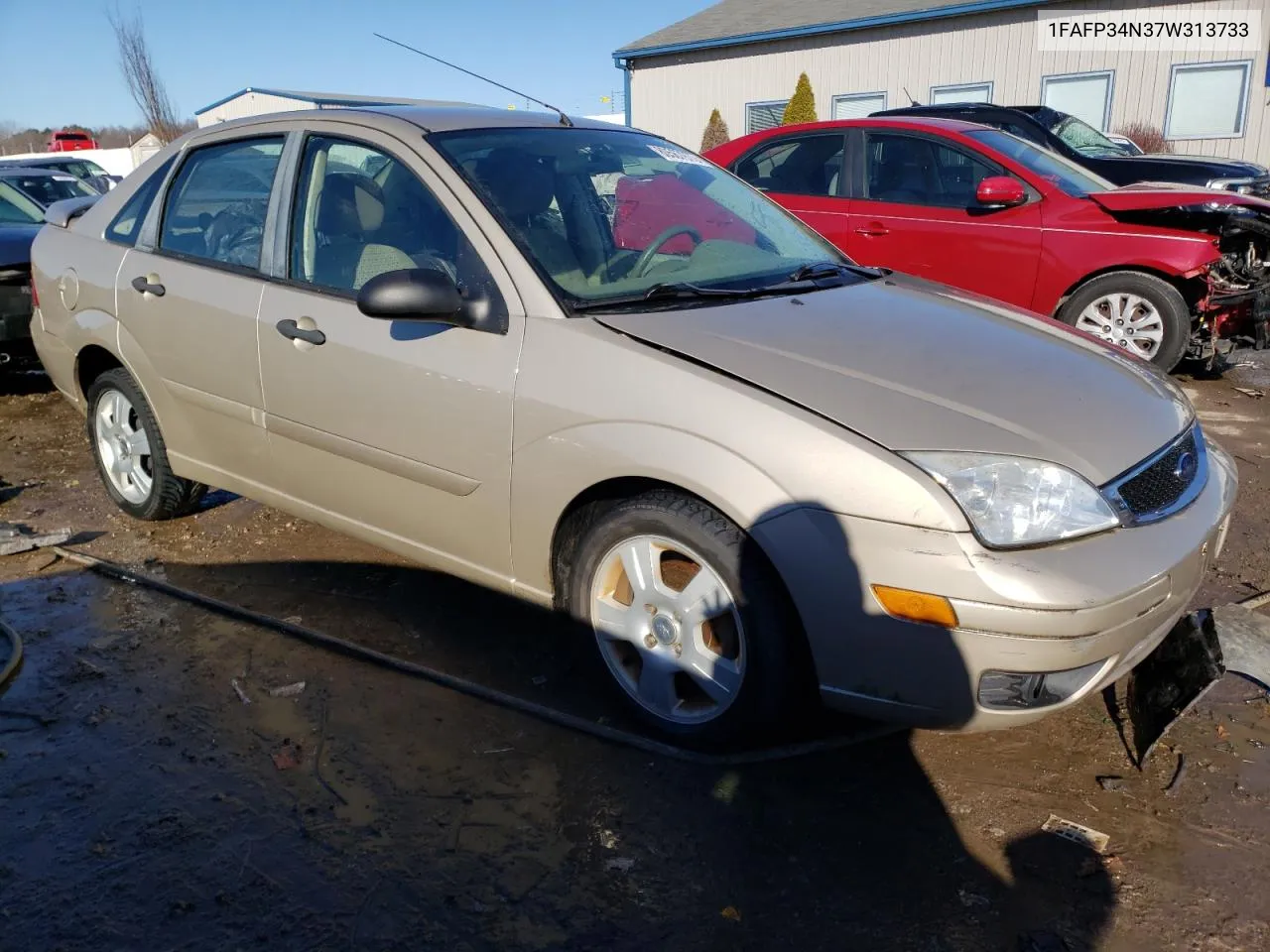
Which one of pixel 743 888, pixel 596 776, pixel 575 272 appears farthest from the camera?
pixel 575 272

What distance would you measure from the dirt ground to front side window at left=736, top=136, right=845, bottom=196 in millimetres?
4816

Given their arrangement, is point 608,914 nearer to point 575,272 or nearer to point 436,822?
point 436,822

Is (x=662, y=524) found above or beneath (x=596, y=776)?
above

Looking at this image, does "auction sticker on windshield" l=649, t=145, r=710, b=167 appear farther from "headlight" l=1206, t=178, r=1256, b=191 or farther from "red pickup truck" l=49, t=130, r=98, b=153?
"red pickup truck" l=49, t=130, r=98, b=153

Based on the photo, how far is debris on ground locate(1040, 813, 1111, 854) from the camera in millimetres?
2506

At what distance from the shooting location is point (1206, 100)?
697 inches

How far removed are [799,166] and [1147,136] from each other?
13407 millimetres

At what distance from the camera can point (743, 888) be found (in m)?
2.35

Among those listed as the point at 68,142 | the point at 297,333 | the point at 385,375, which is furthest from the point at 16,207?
the point at 68,142

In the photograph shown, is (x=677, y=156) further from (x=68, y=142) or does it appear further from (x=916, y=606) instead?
(x=68, y=142)

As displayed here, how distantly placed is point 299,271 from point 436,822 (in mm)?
1940

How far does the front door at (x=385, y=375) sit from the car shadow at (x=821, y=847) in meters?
0.51

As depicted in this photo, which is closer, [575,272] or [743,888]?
[743,888]

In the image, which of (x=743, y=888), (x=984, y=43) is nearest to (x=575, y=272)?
(x=743, y=888)
